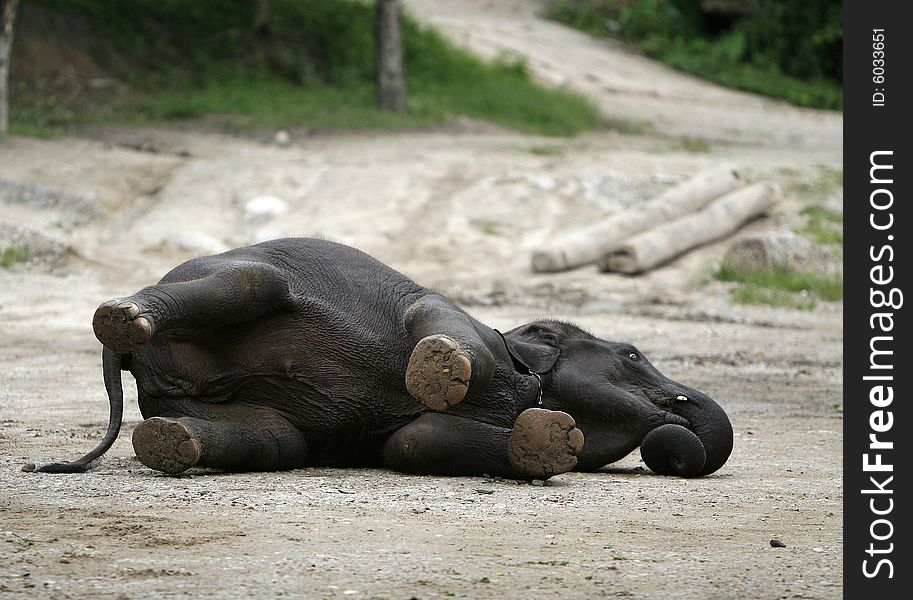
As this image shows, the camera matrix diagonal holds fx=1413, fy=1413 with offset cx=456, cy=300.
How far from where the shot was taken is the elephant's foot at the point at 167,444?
5.08 meters

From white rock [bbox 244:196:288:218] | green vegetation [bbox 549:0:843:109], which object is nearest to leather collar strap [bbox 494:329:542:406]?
white rock [bbox 244:196:288:218]

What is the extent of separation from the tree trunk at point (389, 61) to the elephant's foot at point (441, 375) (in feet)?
54.8

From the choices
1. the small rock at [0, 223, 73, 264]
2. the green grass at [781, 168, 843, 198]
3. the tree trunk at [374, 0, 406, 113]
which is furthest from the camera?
the tree trunk at [374, 0, 406, 113]

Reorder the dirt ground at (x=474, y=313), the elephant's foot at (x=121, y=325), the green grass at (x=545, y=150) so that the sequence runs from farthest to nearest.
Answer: the green grass at (x=545, y=150) < the elephant's foot at (x=121, y=325) < the dirt ground at (x=474, y=313)

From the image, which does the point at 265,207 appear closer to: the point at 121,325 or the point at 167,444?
the point at 167,444

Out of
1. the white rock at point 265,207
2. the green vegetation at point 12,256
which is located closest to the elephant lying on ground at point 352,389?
the green vegetation at point 12,256

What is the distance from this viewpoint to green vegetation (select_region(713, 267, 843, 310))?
13.1 metres

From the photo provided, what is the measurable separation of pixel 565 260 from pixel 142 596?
1113 cm

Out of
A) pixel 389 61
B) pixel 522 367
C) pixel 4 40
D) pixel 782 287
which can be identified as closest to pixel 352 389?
pixel 522 367

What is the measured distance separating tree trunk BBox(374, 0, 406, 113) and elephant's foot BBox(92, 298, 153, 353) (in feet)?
54.3

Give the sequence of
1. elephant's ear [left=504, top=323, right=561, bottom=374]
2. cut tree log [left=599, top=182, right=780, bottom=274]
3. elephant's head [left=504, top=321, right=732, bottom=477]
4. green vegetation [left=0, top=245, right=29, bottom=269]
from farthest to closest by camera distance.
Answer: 1. cut tree log [left=599, top=182, right=780, bottom=274]
2. green vegetation [left=0, top=245, right=29, bottom=269]
3. elephant's ear [left=504, top=323, right=561, bottom=374]
4. elephant's head [left=504, top=321, right=732, bottom=477]

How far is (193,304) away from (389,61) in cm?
1634

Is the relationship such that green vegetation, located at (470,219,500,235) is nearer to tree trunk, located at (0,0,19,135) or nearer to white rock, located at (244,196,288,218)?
white rock, located at (244,196,288,218)

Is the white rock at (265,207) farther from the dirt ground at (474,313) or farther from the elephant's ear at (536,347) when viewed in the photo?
the elephant's ear at (536,347)
